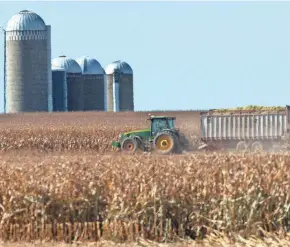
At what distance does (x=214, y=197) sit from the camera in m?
15.7

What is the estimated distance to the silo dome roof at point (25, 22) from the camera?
237 ft

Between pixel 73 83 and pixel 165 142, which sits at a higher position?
pixel 73 83

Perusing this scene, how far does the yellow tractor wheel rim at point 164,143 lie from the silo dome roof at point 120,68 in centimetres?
5512

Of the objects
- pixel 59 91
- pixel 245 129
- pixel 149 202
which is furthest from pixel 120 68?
pixel 149 202

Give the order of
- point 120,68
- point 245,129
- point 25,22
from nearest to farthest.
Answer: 1. point 245,129
2. point 25,22
3. point 120,68

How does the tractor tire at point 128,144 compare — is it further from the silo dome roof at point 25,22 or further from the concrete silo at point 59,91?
the concrete silo at point 59,91

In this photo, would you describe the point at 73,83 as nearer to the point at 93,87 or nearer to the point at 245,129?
the point at 93,87

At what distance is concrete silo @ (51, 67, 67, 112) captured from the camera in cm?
7700

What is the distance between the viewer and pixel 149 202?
15.8 metres

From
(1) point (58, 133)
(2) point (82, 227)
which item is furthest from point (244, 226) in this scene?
(1) point (58, 133)

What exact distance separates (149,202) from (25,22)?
2283 inches

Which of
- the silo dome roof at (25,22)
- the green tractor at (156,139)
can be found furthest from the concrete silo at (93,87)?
the green tractor at (156,139)

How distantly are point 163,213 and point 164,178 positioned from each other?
711 mm

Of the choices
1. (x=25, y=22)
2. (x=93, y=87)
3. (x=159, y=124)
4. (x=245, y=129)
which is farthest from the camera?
(x=93, y=87)
